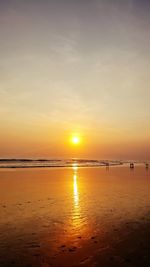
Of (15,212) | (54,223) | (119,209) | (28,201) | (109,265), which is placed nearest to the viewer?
(109,265)

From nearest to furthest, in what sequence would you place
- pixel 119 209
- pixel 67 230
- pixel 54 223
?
pixel 67 230
pixel 54 223
pixel 119 209

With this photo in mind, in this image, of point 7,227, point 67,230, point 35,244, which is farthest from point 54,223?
point 35,244

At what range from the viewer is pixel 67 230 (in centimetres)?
1280

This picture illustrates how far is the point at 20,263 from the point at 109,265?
9.63 feet

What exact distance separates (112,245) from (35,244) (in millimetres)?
3068

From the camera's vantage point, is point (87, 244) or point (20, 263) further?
point (87, 244)

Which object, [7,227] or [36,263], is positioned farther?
[7,227]

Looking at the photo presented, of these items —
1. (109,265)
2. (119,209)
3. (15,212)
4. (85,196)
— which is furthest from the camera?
(85,196)

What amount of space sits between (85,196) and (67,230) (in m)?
10.9

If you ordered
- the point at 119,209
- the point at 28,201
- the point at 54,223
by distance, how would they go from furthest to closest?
the point at 28,201, the point at 119,209, the point at 54,223

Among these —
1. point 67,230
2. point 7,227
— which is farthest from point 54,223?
point 7,227

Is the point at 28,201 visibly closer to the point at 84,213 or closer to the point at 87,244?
the point at 84,213

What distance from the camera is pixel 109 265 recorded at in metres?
8.83

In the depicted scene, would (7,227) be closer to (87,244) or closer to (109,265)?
(87,244)
